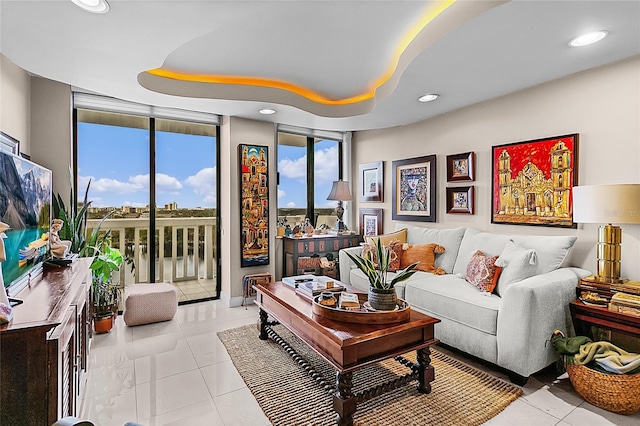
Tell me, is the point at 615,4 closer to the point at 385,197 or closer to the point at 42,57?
the point at 385,197

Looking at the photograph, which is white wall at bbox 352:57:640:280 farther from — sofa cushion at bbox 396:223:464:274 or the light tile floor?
the light tile floor

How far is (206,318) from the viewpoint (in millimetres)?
3664

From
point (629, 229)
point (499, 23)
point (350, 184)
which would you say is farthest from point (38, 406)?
point (350, 184)

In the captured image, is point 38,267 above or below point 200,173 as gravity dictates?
below

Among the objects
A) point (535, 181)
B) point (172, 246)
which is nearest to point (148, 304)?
point (172, 246)

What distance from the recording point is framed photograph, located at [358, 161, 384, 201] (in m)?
4.85

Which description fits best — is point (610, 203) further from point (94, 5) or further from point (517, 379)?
point (94, 5)

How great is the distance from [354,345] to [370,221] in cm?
328

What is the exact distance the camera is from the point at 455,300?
8.70 ft

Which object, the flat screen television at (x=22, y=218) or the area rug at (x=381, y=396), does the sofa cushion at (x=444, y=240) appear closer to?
the area rug at (x=381, y=396)

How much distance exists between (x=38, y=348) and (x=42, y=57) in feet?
6.92

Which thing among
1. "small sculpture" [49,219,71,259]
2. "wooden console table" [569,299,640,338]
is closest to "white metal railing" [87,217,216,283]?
"small sculpture" [49,219,71,259]

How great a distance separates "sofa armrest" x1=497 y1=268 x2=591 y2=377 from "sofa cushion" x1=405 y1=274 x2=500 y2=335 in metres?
0.11

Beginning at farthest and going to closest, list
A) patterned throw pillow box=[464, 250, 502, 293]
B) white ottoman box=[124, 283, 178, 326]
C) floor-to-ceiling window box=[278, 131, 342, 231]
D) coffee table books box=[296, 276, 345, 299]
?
floor-to-ceiling window box=[278, 131, 342, 231] → white ottoman box=[124, 283, 178, 326] → patterned throw pillow box=[464, 250, 502, 293] → coffee table books box=[296, 276, 345, 299]
